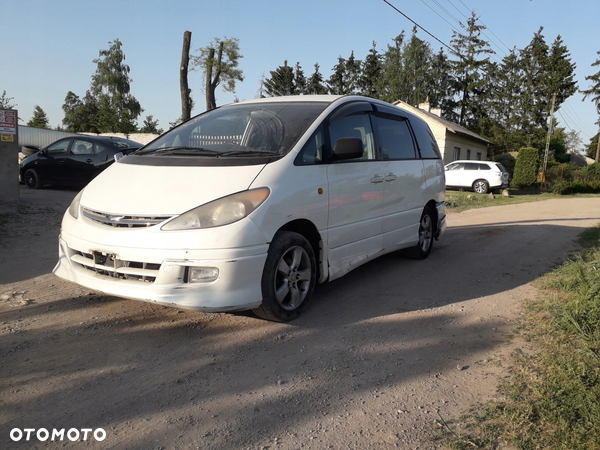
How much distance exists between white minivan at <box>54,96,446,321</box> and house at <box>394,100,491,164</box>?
2326 cm

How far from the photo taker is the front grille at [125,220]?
351 centimetres

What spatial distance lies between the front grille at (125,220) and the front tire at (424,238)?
3801 millimetres

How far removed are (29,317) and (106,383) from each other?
1468mm

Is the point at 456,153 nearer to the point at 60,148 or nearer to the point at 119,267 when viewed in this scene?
the point at 60,148

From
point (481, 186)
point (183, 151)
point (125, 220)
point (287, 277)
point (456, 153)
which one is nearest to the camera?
point (125, 220)

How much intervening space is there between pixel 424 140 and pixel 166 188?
4.04 meters

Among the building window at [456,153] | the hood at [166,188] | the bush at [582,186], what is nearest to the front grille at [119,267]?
the hood at [166,188]

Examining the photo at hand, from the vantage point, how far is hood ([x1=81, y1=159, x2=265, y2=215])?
3570mm

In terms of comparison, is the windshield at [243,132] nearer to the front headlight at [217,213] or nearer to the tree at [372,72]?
the front headlight at [217,213]

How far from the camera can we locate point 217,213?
137 inches

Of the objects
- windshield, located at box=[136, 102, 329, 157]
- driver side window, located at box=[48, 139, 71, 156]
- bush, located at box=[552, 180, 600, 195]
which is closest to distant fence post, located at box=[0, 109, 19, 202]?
driver side window, located at box=[48, 139, 71, 156]

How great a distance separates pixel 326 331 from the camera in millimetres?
3902

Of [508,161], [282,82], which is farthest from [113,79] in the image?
[508,161]
